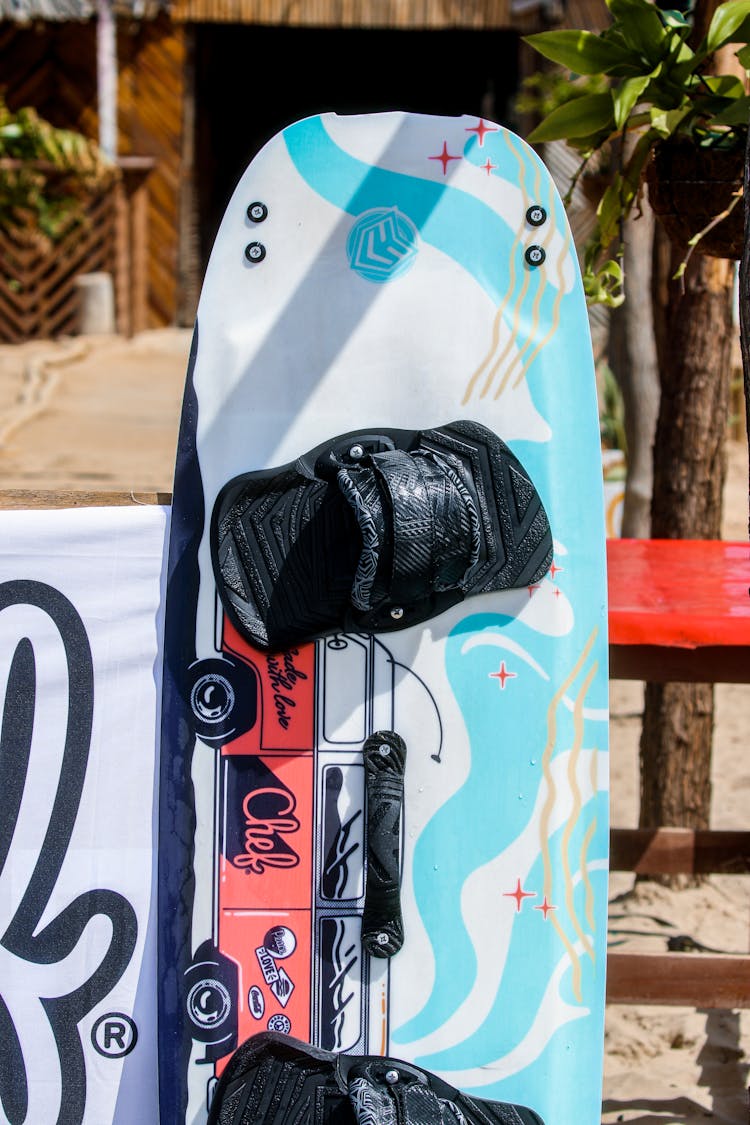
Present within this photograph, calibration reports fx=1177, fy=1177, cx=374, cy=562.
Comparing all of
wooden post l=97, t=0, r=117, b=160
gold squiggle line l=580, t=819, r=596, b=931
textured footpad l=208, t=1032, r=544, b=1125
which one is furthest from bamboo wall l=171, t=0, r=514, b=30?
textured footpad l=208, t=1032, r=544, b=1125

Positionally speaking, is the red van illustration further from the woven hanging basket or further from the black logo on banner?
the woven hanging basket

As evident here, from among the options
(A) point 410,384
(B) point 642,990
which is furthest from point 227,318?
(B) point 642,990

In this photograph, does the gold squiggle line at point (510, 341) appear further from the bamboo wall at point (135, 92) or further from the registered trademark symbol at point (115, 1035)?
the bamboo wall at point (135, 92)

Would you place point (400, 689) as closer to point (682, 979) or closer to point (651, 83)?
point (682, 979)

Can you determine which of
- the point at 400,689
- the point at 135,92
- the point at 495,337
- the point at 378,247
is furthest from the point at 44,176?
the point at 400,689

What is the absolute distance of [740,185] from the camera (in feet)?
6.98

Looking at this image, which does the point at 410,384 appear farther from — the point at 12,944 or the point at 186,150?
the point at 186,150

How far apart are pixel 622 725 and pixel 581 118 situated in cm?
321

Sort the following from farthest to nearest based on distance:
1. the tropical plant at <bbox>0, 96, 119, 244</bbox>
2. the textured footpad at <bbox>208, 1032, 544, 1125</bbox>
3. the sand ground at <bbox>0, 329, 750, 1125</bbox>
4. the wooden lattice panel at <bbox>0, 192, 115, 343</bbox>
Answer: the wooden lattice panel at <bbox>0, 192, 115, 343</bbox> < the tropical plant at <bbox>0, 96, 119, 244</bbox> < the sand ground at <bbox>0, 329, 750, 1125</bbox> < the textured footpad at <bbox>208, 1032, 544, 1125</bbox>

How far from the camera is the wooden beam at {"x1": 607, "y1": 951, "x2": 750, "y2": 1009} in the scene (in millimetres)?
2418

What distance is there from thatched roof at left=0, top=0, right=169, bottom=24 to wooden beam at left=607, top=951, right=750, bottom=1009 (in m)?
Result: 10.1

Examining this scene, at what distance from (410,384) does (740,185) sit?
75 cm

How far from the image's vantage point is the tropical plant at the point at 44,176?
9.82m

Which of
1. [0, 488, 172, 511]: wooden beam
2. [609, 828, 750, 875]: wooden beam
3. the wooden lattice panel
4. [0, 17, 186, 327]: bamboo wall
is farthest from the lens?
[0, 17, 186, 327]: bamboo wall
